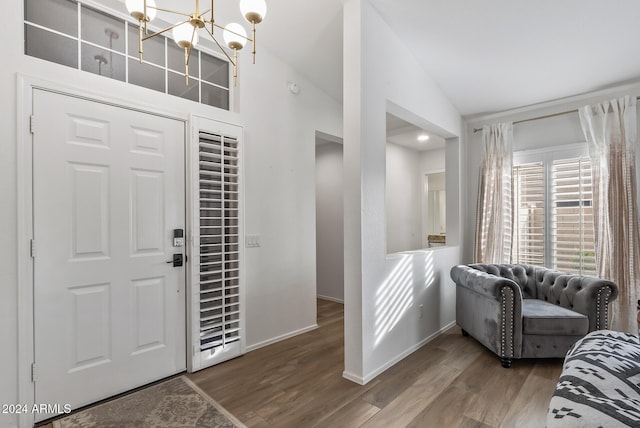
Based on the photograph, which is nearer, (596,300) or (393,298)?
(596,300)

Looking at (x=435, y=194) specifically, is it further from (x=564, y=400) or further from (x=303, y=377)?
(x=564, y=400)

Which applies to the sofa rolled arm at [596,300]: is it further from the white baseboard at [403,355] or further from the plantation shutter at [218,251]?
the plantation shutter at [218,251]

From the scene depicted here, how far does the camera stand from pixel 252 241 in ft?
10.4

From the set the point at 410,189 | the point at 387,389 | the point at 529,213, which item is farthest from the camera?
the point at 410,189

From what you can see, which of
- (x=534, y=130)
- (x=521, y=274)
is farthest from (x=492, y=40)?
(x=521, y=274)

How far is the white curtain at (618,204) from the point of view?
3068 millimetres

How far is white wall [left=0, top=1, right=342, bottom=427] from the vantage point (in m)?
2.68

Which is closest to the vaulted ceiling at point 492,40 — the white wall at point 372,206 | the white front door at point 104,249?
the white wall at point 372,206

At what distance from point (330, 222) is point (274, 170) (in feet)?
6.39

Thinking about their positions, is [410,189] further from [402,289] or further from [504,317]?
[504,317]

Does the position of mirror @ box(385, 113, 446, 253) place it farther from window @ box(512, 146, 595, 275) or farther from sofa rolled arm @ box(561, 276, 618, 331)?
sofa rolled arm @ box(561, 276, 618, 331)

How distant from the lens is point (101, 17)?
2396mm

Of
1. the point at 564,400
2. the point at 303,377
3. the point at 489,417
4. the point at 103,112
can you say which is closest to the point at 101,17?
the point at 103,112

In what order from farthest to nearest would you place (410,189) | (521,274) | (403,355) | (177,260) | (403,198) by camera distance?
(410,189), (403,198), (521,274), (403,355), (177,260)
